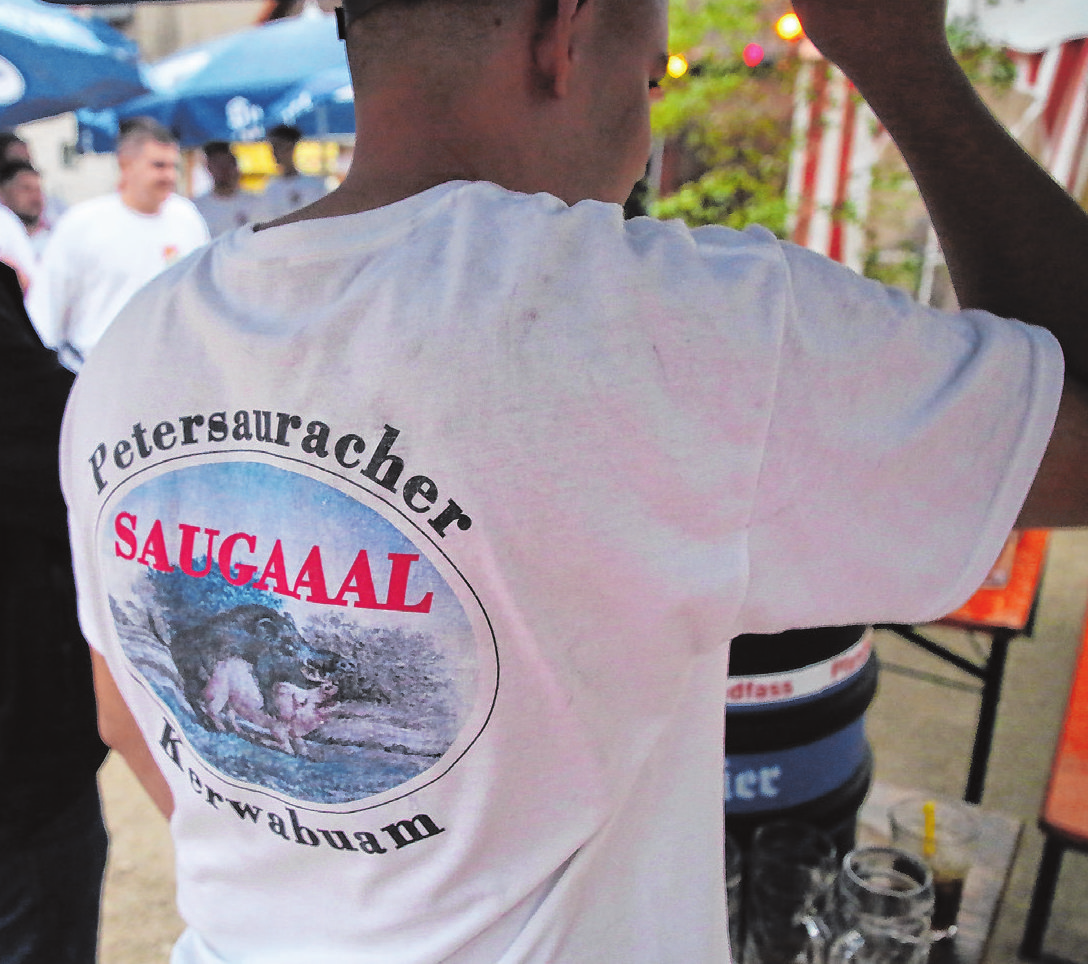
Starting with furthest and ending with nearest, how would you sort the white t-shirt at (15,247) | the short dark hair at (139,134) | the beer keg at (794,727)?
the short dark hair at (139,134)
the white t-shirt at (15,247)
the beer keg at (794,727)

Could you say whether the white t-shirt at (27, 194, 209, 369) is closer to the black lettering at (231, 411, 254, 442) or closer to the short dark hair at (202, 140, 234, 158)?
the short dark hair at (202, 140, 234, 158)

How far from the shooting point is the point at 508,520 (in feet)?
2.28

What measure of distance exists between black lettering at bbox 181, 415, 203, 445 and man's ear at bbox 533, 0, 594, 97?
0.40 metres

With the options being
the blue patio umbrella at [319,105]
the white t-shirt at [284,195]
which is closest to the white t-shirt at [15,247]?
the white t-shirt at [284,195]

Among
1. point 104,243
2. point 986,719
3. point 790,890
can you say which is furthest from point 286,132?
point 790,890

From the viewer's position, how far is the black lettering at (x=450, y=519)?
2.30ft

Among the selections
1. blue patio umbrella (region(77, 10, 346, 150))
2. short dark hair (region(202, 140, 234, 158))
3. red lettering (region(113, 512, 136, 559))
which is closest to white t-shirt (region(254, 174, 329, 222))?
short dark hair (region(202, 140, 234, 158))

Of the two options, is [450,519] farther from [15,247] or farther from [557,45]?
[15,247]

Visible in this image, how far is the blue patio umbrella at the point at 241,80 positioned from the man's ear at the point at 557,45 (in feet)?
22.0

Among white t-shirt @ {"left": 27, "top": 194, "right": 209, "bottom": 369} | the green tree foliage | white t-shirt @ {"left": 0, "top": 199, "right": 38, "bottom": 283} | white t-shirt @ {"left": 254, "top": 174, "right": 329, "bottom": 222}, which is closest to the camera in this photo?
white t-shirt @ {"left": 27, "top": 194, "right": 209, "bottom": 369}

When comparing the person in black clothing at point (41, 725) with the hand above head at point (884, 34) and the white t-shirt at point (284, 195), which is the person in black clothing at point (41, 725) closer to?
the hand above head at point (884, 34)

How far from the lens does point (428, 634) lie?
741 millimetres

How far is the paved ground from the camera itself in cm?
280

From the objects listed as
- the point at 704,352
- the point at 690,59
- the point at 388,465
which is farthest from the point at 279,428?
the point at 690,59
